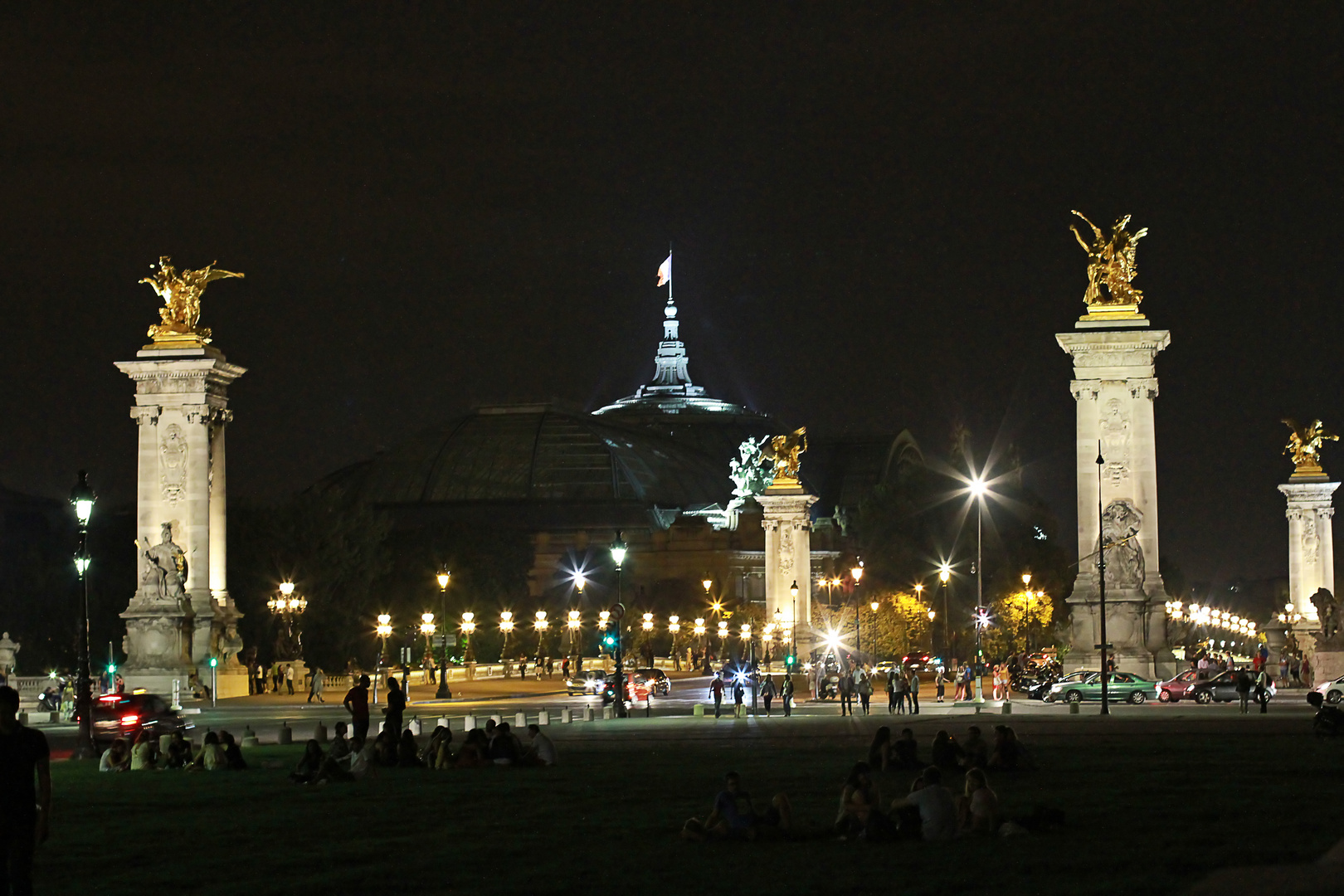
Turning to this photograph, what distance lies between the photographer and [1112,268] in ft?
213

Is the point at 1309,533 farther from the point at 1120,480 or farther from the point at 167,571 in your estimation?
the point at 167,571

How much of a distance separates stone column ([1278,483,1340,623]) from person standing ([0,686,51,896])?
291 feet

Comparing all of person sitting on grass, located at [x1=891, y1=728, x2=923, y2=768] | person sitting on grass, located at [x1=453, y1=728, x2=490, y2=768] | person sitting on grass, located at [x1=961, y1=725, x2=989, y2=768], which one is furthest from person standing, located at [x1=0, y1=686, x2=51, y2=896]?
person sitting on grass, located at [x1=453, y1=728, x2=490, y2=768]

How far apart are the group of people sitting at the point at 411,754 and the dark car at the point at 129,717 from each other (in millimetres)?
9459

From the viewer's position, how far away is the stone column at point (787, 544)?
4427 inches

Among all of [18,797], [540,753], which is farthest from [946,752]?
[18,797]

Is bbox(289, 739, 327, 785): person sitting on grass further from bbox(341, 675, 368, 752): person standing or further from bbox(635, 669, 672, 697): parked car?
bbox(635, 669, 672, 697): parked car

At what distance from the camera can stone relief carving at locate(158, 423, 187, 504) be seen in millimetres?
70062

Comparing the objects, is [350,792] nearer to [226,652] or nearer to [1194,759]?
[1194,759]

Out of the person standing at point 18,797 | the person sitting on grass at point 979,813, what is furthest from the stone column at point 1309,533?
the person standing at point 18,797

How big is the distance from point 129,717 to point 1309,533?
69.4 meters

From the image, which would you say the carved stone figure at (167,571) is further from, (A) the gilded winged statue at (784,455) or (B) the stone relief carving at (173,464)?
(A) the gilded winged statue at (784,455)

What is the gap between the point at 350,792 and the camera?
2959cm

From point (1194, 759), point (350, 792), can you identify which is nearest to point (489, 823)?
point (350, 792)
